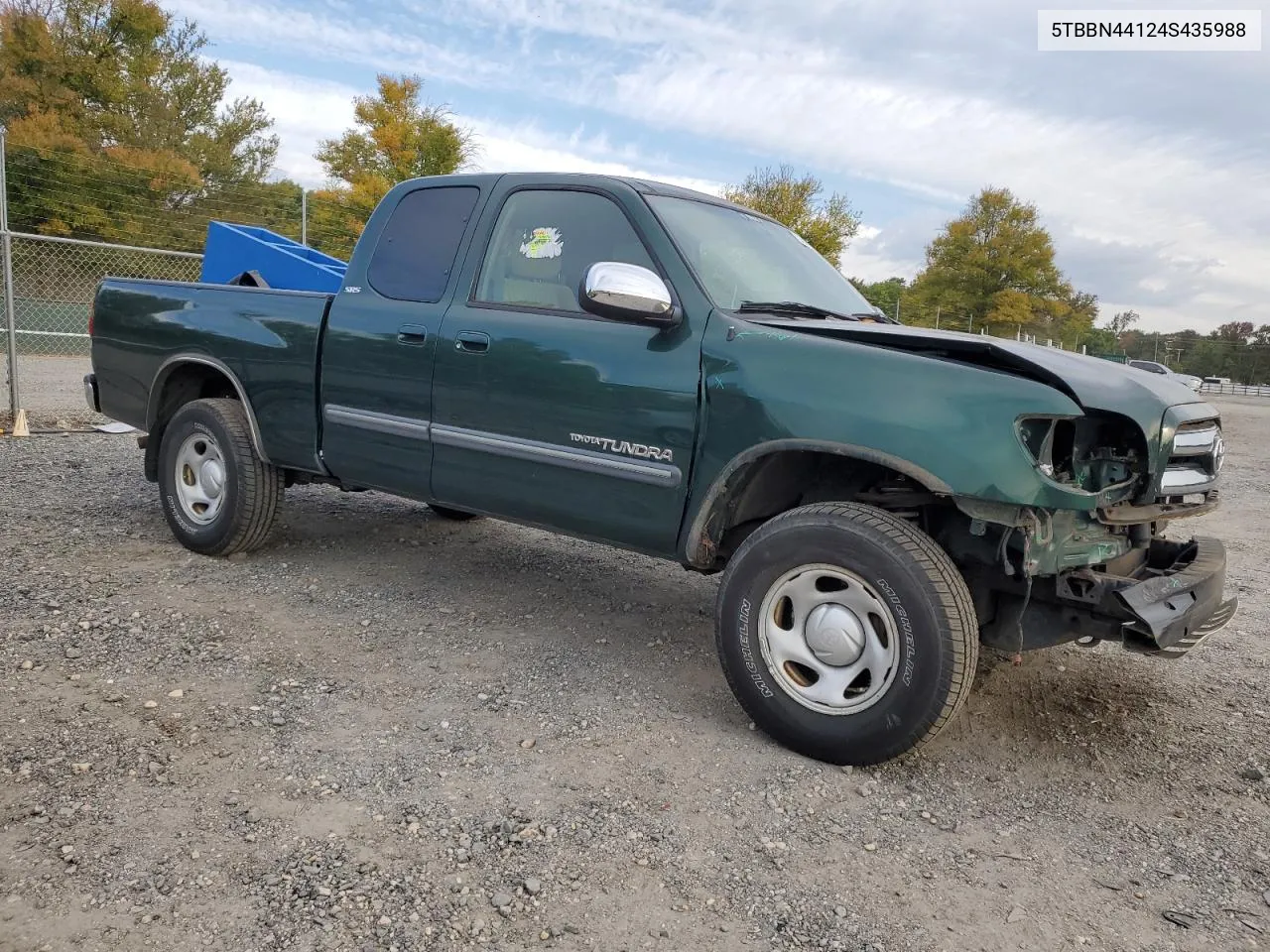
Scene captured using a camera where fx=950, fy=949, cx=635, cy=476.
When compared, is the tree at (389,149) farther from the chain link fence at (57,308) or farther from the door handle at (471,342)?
the door handle at (471,342)

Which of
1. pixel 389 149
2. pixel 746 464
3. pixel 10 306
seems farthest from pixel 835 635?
pixel 389 149

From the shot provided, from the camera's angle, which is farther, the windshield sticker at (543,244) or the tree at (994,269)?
the tree at (994,269)

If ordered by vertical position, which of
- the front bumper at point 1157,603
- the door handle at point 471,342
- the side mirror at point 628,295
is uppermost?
the side mirror at point 628,295

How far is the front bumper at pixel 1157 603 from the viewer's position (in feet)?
9.82

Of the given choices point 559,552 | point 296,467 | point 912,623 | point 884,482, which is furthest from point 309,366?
point 912,623

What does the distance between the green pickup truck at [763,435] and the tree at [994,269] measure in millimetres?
41924

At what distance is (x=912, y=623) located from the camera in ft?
9.75

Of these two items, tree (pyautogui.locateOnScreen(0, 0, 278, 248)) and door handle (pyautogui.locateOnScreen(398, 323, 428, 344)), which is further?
tree (pyautogui.locateOnScreen(0, 0, 278, 248))

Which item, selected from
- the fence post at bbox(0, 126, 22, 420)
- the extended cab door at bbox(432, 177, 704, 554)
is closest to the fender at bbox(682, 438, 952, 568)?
the extended cab door at bbox(432, 177, 704, 554)

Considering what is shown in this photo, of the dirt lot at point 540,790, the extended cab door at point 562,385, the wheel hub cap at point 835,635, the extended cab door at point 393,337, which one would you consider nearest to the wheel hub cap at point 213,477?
the dirt lot at point 540,790

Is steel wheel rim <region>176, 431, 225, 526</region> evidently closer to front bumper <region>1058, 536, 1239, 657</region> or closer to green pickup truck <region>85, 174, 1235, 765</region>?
green pickup truck <region>85, 174, 1235, 765</region>

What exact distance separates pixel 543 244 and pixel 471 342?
0.52 metres

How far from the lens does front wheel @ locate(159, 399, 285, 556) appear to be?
4.98 metres

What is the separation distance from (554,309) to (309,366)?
145 centimetres
